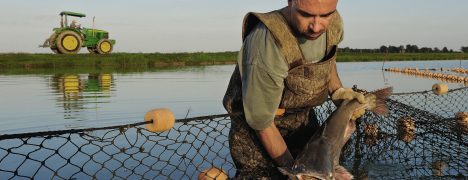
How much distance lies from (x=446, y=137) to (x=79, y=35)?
30.4m

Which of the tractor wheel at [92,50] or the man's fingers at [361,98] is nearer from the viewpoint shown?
the man's fingers at [361,98]

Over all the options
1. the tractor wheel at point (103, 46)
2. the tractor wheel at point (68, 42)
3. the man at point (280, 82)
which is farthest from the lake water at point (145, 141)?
the tractor wheel at point (103, 46)

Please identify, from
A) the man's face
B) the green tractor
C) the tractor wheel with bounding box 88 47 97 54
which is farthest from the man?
the tractor wheel with bounding box 88 47 97 54

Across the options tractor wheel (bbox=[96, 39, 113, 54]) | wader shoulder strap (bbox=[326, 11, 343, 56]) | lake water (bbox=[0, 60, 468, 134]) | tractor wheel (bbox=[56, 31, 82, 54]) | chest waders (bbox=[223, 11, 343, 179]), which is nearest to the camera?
chest waders (bbox=[223, 11, 343, 179])

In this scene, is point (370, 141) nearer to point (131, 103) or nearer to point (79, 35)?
point (131, 103)

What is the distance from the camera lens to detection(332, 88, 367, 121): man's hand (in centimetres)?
357

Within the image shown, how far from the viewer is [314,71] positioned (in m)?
3.37

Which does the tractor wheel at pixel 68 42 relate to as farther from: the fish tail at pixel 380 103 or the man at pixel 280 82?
the fish tail at pixel 380 103

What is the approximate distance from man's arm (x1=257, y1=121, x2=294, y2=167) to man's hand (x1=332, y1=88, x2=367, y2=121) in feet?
2.24

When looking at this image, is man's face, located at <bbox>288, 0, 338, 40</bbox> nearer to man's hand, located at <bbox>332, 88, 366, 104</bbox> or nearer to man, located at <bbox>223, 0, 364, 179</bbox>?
man, located at <bbox>223, 0, 364, 179</bbox>

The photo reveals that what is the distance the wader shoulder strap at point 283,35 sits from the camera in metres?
3.06

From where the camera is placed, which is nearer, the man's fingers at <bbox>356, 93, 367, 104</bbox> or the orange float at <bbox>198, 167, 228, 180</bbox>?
the man's fingers at <bbox>356, 93, 367, 104</bbox>

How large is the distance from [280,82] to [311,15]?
0.49 m

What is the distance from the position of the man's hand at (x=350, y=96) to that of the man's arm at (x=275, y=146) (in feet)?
2.24
